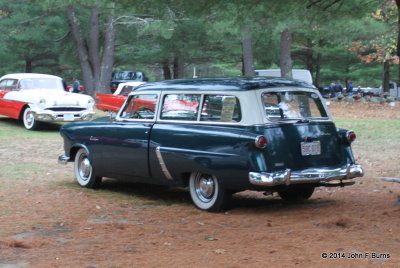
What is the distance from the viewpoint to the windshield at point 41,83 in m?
19.6

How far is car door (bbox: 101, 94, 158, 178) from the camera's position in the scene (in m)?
8.90

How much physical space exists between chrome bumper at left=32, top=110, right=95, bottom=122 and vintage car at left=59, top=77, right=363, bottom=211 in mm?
9119

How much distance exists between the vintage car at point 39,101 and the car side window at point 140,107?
916 centimetres

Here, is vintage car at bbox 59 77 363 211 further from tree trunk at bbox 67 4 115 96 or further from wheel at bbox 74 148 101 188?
tree trunk at bbox 67 4 115 96

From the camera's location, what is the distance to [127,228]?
7.15m

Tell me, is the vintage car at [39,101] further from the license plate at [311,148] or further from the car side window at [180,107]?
the license plate at [311,148]

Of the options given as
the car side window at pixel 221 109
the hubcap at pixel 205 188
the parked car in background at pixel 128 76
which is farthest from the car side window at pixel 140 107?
the parked car in background at pixel 128 76

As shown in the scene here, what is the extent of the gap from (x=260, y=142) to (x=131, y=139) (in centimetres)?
226

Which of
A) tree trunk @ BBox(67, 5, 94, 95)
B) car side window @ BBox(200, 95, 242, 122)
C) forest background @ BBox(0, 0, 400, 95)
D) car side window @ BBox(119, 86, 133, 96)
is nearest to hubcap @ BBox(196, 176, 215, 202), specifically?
car side window @ BBox(200, 95, 242, 122)

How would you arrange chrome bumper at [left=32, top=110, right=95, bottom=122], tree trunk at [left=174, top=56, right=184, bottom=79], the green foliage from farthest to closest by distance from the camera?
tree trunk at [left=174, top=56, right=184, bottom=79], the green foliage, chrome bumper at [left=32, top=110, right=95, bottom=122]

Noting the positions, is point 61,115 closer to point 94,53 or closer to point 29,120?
point 29,120

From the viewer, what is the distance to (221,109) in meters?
8.14

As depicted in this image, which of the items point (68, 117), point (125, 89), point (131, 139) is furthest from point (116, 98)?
point (131, 139)

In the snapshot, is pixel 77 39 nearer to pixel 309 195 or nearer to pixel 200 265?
pixel 309 195
